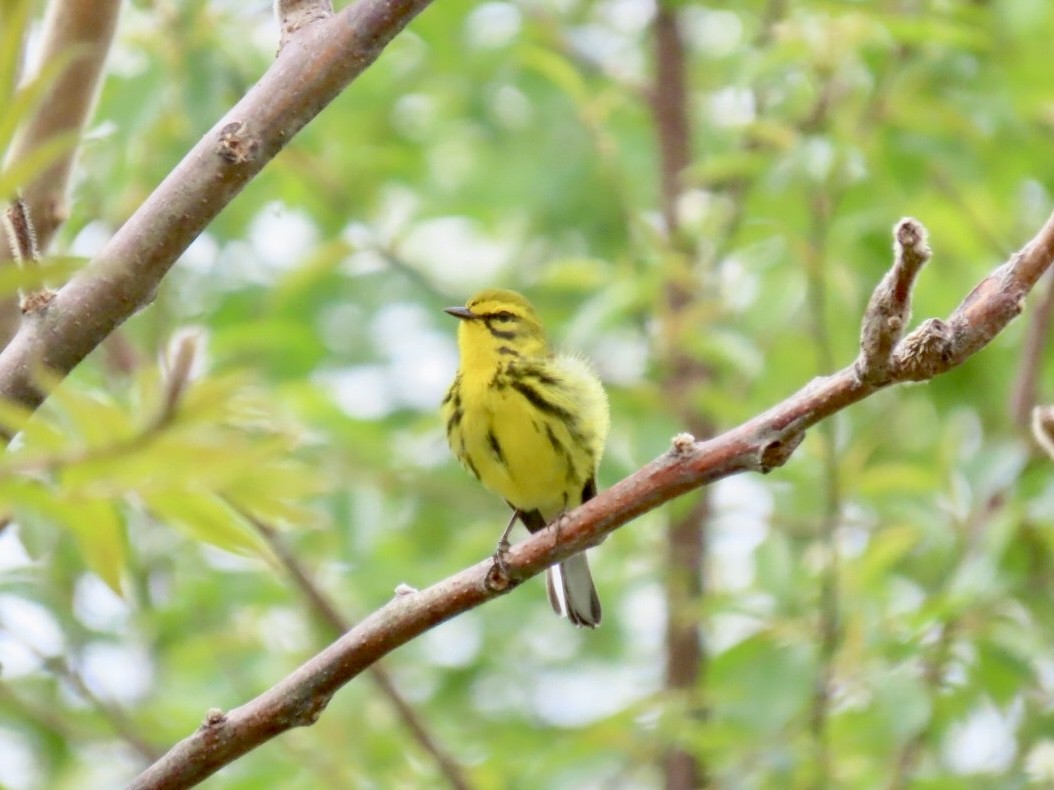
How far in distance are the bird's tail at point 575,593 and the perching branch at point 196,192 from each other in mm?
1847

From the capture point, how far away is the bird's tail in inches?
140

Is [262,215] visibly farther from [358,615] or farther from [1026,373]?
[1026,373]

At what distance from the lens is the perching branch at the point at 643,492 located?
5.44ft

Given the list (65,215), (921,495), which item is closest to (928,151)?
(921,495)

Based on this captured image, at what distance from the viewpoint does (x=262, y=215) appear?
5.30 m

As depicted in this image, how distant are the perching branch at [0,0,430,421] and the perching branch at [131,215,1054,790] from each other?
483 millimetres

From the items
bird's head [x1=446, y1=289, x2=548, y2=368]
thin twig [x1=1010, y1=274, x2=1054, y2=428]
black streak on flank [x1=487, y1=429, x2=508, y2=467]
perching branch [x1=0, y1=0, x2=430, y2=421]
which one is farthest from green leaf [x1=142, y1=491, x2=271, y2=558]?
thin twig [x1=1010, y1=274, x2=1054, y2=428]

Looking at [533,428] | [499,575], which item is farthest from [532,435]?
[499,575]

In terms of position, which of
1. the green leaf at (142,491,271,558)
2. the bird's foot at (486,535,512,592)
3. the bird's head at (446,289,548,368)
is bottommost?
the green leaf at (142,491,271,558)

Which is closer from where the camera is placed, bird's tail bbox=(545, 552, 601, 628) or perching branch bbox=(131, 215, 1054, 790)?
perching branch bbox=(131, 215, 1054, 790)

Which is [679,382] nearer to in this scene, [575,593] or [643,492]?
[575,593]

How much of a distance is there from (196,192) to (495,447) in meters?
2.24

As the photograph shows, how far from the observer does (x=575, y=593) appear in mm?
3795

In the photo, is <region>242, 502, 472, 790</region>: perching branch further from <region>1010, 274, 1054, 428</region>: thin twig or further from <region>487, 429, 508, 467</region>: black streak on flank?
<region>1010, 274, 1054, 428</region>: thin twig
